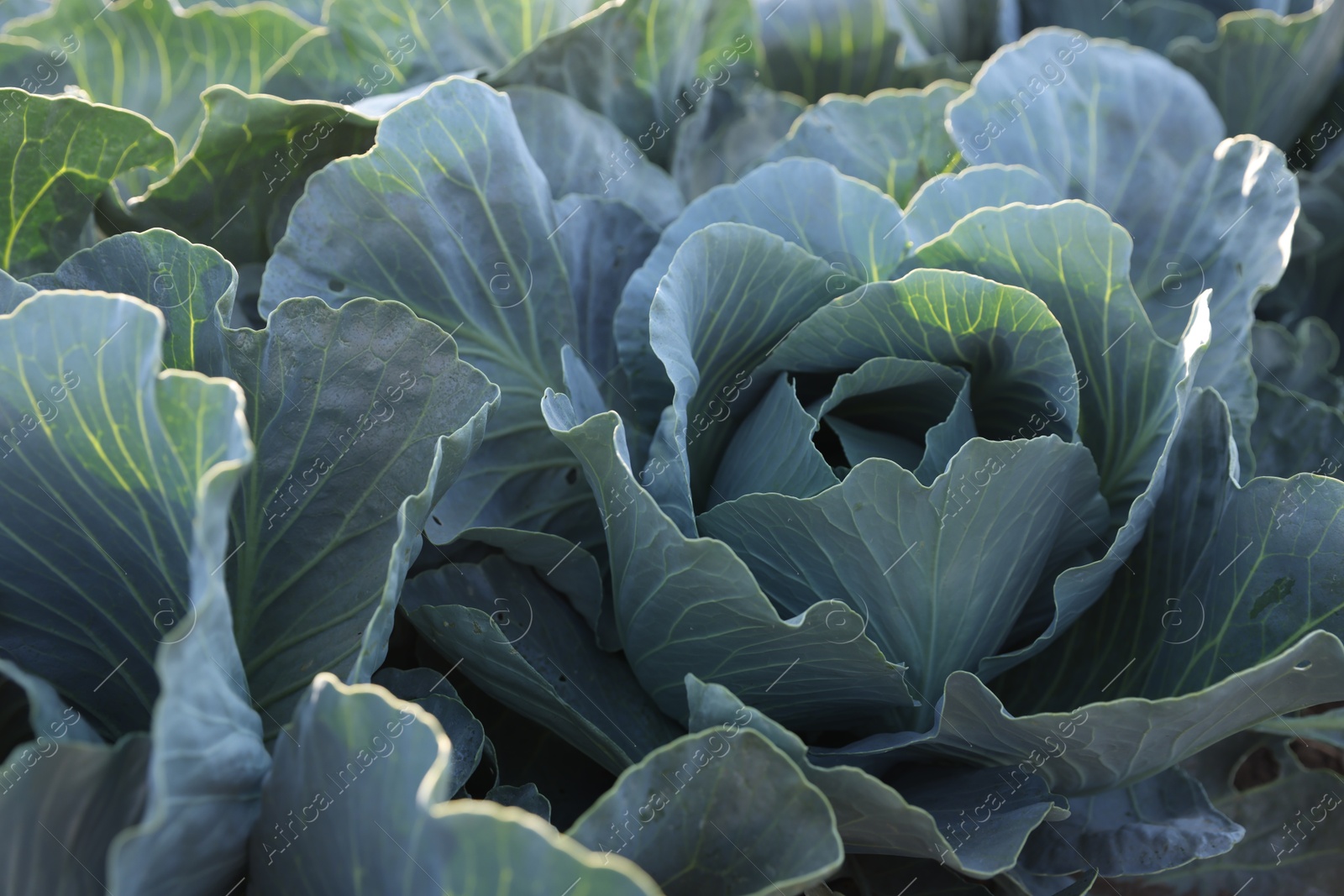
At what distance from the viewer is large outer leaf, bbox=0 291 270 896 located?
2.42 feet

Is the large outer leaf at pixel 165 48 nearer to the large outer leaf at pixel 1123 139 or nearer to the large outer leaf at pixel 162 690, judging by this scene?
the large outer leaf at pixel 162 690

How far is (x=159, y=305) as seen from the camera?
109 cm

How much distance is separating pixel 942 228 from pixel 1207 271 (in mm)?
406

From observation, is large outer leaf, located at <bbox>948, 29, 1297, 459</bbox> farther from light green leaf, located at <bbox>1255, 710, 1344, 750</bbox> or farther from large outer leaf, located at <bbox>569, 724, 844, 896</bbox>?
large outer leaf, located at <bbox>569, 724, 844, 896</bbox>

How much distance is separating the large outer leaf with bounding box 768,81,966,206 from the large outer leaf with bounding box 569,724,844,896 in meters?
1.01

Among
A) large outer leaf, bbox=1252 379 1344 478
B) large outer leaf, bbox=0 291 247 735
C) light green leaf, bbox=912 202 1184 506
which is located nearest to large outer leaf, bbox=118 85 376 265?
large outer leaf, bbox=0 291 247 735

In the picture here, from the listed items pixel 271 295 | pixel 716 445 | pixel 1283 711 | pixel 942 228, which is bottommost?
pixel 1283 711

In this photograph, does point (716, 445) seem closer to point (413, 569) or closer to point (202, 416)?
point (413, 569)

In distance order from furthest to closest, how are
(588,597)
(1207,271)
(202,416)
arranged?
(1207,271) → (588,597) → (202,416)

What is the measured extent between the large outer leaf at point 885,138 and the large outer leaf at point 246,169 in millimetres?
655

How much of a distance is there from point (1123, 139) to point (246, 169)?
1.23 metres

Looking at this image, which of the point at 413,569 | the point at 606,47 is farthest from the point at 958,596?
the point at 606,47

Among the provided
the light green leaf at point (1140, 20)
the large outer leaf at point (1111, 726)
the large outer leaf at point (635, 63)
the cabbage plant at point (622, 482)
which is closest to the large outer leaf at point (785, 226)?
the cabbage plant at point (622, 482)

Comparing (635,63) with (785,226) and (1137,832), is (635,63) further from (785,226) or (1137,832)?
(1137,832)
